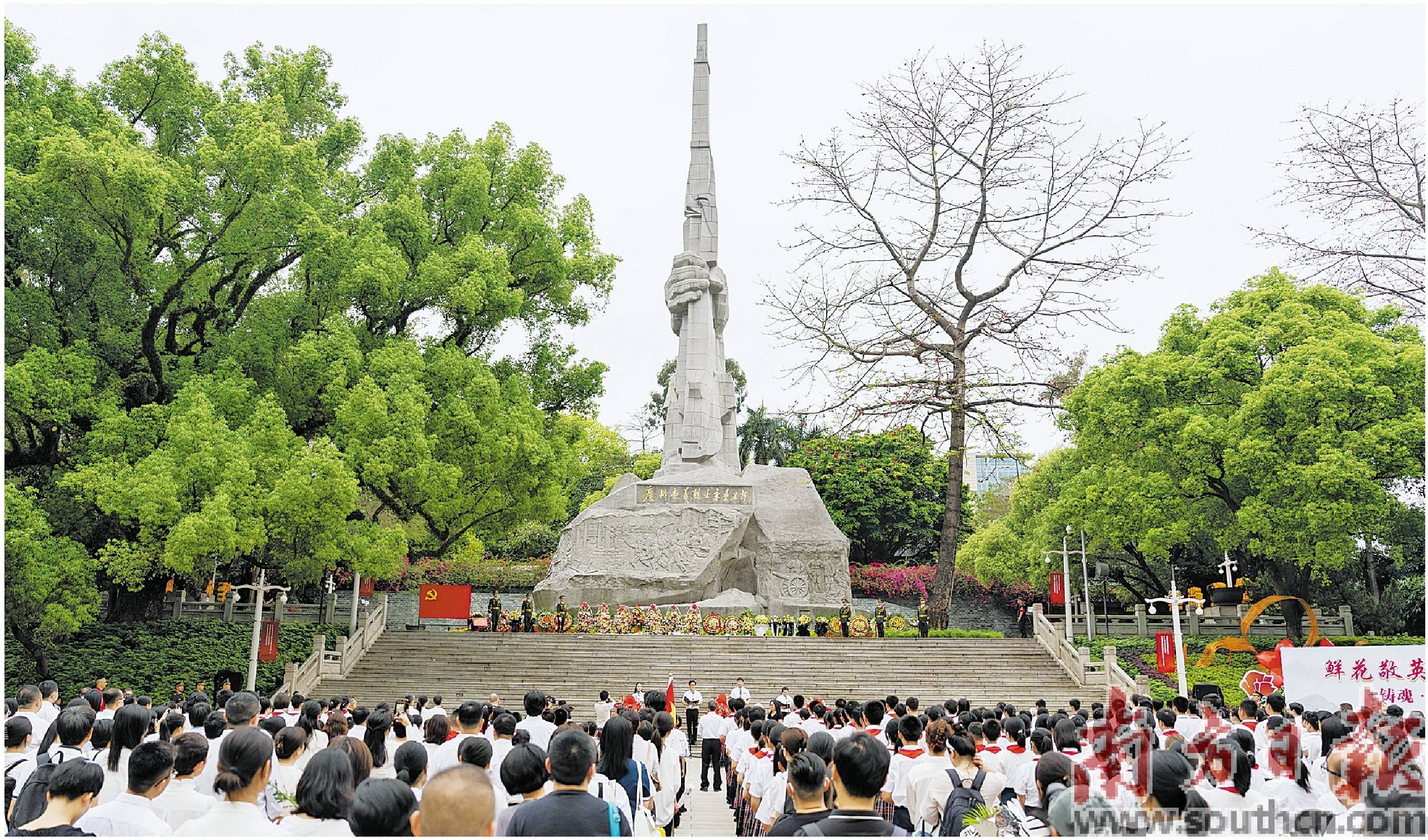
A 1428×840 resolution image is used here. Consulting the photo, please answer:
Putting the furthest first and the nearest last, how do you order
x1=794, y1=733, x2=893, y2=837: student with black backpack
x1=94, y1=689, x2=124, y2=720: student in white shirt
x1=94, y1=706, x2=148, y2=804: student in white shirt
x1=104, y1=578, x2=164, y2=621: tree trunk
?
x1=104, y1=578, x2=164, y2=621: tree trunk, x1=94, y1=689, x2=124, y2=720: student in white shirt, x1=94, y1=706, x2=148, y2=804: student in white shirt, x1=794, y1=733, x2=893, y2=837: student with black backpack

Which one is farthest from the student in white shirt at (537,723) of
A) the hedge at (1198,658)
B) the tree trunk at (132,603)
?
the tree trunk at (132,603)

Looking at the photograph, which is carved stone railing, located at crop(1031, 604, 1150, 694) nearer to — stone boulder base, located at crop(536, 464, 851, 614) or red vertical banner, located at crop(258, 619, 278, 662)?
stone boulder base, located at crop(536, 464, 851, 614)

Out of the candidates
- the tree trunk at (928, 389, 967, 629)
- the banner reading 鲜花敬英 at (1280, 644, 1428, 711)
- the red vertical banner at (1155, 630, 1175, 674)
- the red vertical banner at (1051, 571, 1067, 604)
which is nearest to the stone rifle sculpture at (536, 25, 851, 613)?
the tree trunk at (928, 389, 967, 629)

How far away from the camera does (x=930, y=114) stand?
2123 cm

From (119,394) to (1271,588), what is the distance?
24.5m

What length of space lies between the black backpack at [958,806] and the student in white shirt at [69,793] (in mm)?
3609

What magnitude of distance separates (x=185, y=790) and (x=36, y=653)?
13351 millimetres

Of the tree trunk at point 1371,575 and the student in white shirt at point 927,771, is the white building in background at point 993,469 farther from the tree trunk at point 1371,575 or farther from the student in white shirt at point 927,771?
the student in white shirt at point 927,771

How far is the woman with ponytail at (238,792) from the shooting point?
3.64 m

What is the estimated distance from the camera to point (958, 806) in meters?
4.65

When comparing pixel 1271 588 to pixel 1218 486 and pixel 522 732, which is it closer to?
pixel 1218 486

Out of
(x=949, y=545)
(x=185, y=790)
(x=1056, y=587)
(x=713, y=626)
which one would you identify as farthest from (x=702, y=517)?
(x=185, y=790)

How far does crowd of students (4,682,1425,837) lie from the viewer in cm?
354

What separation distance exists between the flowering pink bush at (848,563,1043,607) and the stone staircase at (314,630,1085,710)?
38.4 feet
